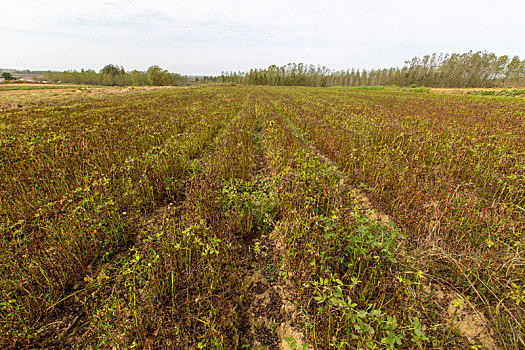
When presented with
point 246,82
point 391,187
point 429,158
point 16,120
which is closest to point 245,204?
point 391,187

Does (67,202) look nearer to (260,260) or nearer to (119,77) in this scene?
(260,260)

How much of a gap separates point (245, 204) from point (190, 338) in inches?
75.7

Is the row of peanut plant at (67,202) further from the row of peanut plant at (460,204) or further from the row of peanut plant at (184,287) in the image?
the row of peanut plant at (460,204)

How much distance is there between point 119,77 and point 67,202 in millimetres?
113022

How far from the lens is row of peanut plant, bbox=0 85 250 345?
2449mm

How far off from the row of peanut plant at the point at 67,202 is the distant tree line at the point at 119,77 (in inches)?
2983

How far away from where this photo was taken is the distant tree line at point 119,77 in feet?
240

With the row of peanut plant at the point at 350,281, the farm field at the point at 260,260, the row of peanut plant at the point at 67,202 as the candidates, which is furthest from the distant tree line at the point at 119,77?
the row of peanut plant at the point at 350,281

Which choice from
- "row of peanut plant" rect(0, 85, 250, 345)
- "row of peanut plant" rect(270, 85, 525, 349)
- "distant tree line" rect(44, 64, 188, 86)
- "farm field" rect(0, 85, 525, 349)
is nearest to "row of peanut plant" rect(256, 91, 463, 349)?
"farm field" rect(0, 85, 525, 349)

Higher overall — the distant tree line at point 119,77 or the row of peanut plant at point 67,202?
the distant tree line at point 119,77

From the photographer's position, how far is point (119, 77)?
91.2m

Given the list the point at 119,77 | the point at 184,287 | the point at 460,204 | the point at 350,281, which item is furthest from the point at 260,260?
the point at 119,77

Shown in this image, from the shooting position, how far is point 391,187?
464 centimetres

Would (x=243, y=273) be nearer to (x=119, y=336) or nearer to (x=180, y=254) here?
(x=180, y=254)
